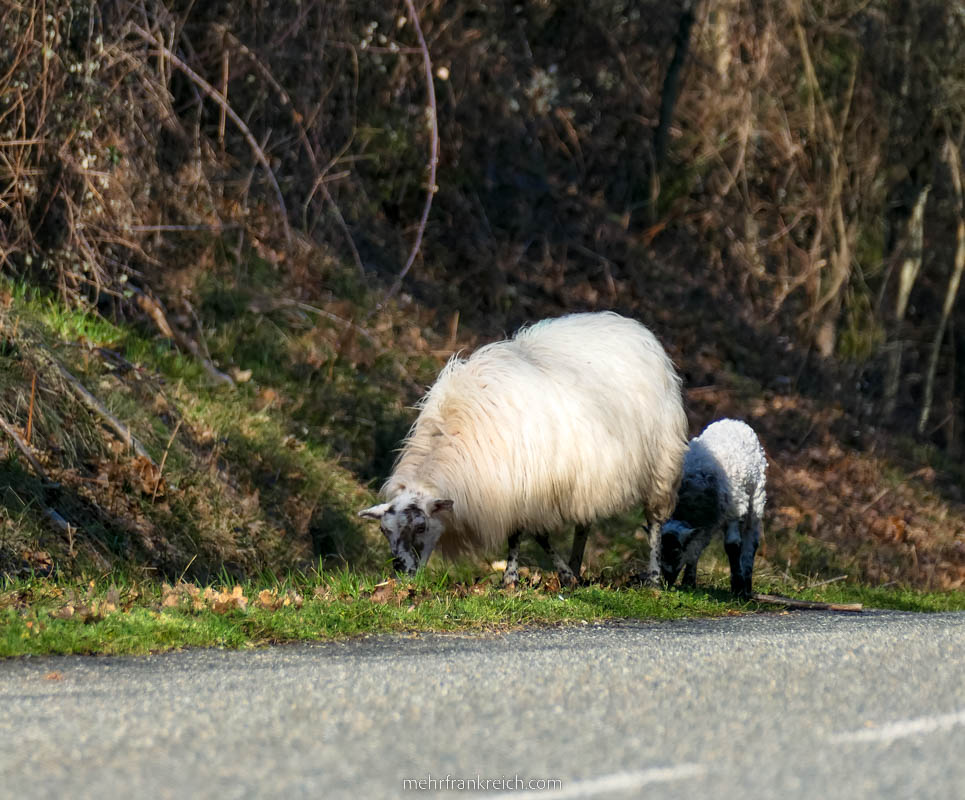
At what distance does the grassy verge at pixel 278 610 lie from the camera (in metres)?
6.61

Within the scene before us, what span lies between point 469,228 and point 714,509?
8554 mm

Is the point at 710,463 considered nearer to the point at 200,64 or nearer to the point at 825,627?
the point at 825,627

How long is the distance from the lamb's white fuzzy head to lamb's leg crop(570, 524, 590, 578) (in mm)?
1344

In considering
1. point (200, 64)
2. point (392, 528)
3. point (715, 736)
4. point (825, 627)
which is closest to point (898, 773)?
point (715, 736)

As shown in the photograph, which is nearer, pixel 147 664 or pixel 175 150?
pixel 147 664

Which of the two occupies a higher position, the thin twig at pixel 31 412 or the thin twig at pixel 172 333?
the thin twig at pixel 172 333

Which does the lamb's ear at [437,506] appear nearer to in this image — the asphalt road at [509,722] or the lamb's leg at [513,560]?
the lamb's leg at [513,560]

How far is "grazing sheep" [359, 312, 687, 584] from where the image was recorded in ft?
29.8

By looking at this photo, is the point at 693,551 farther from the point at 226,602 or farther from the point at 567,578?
the point at 226,602

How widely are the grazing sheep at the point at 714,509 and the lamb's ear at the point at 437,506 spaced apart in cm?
212

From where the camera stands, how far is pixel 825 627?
25.4 ft

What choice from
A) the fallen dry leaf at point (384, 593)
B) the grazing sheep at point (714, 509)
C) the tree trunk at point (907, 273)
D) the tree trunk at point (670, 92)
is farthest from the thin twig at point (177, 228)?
the tree trunk at point (907, 273)

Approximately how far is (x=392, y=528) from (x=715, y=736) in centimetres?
485

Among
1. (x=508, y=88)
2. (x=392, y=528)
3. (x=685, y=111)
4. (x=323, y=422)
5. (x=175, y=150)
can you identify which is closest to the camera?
(x=392, y=528)
